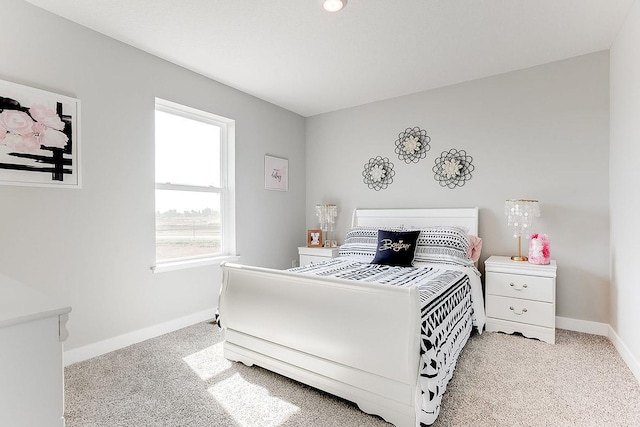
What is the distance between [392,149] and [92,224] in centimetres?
313

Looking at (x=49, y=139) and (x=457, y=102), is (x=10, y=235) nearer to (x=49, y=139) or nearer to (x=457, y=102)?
(x=49, y=139)

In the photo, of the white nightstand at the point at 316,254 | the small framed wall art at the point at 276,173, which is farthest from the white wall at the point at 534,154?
the small framed wall art at the point at 276,173

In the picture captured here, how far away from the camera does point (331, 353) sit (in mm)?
1807

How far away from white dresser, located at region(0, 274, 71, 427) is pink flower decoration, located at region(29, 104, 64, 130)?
1925mm

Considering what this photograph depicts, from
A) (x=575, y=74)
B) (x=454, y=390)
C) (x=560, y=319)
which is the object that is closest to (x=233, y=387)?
(x=454, y=390)

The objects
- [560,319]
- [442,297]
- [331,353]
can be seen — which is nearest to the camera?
[331,353]

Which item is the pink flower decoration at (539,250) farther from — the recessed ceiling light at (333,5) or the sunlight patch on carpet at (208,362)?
the sunlight patch on carpet at (208,362)

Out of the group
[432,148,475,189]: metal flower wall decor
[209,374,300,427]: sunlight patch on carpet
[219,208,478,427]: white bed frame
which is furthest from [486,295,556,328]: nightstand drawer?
[209,374,300,427]: sunlight patch on carpet

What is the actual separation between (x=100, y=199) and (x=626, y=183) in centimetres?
393

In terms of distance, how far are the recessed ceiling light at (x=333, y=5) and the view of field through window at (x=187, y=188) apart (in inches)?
72.5

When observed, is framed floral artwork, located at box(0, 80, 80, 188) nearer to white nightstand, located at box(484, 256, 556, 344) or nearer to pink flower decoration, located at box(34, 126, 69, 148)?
pink flower decoration, located at box(34, 126, 69, 148)

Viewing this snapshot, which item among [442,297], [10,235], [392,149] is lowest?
[442,297]

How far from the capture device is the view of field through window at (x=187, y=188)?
3.01m

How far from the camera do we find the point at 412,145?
3.73 meters
